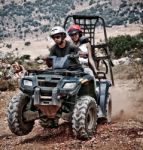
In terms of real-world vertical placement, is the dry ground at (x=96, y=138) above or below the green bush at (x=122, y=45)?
below

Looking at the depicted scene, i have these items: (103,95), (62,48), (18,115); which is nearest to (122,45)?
(103,95)

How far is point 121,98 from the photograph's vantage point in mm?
14281

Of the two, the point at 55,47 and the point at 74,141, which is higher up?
the point at 55,47

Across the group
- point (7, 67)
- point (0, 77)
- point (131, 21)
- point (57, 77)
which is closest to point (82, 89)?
point (57, 77)

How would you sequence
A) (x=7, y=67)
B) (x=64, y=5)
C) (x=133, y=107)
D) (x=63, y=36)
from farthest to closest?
(x=64, y=5)
(x=7, y=67)
(x=133, y=107)
(x=63, y=36)

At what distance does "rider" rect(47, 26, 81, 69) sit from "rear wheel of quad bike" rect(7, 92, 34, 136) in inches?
37.6

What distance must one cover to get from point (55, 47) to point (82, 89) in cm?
91

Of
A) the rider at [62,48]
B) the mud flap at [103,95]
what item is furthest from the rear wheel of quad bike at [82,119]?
the mud flap at [103,95]

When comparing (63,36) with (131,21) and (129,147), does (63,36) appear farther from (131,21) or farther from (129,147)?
(131,21)

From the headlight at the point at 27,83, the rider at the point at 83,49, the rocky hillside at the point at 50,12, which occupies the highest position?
the rocky hillside at the point at 50,12

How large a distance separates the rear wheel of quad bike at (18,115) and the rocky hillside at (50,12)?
70959 mm

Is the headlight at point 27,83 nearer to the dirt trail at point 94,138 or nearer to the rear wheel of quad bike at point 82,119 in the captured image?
the rear wheel of quad bike at point 82,119

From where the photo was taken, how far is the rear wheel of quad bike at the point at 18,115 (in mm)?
9391

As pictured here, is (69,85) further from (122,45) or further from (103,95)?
(122,45)
